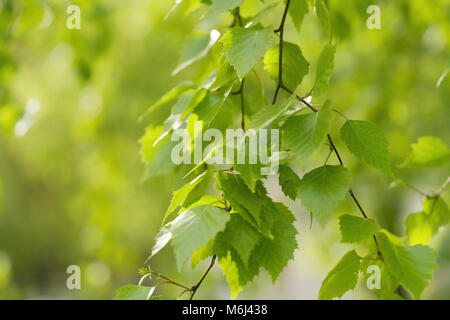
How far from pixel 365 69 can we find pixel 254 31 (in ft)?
6.75

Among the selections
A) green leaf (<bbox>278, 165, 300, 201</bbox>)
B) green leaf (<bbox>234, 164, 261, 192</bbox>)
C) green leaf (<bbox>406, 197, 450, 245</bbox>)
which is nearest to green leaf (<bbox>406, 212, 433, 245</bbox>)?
green leaf (<bbox>406, 197, 450, 245</bbox>)

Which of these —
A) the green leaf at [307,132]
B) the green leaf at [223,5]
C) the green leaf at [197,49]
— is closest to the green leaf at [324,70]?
the green leaf at [307,132]

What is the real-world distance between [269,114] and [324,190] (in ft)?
0.37

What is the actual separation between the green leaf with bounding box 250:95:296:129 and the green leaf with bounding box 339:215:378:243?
177 mm

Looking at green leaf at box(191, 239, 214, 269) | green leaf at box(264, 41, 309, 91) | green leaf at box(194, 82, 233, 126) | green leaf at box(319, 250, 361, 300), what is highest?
green leaf at box(264, 41, 309, 91)

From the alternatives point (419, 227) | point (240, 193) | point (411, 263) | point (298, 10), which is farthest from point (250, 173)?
point (419, 227)

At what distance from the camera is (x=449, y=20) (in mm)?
1820

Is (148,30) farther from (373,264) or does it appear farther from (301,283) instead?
(301,283)

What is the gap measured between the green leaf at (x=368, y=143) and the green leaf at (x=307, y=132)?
0.24 feet

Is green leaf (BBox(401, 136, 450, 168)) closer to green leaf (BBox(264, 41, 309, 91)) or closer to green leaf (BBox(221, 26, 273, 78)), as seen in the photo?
green leaf (BBox(264, 41, 309, 91))

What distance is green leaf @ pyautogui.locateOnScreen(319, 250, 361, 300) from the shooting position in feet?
2.10

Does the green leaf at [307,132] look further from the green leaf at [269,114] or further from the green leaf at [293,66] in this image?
the green leaf at [293,66]

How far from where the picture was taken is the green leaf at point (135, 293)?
605 mm

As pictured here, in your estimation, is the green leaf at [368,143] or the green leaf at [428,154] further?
the green leaf at [428,154]
